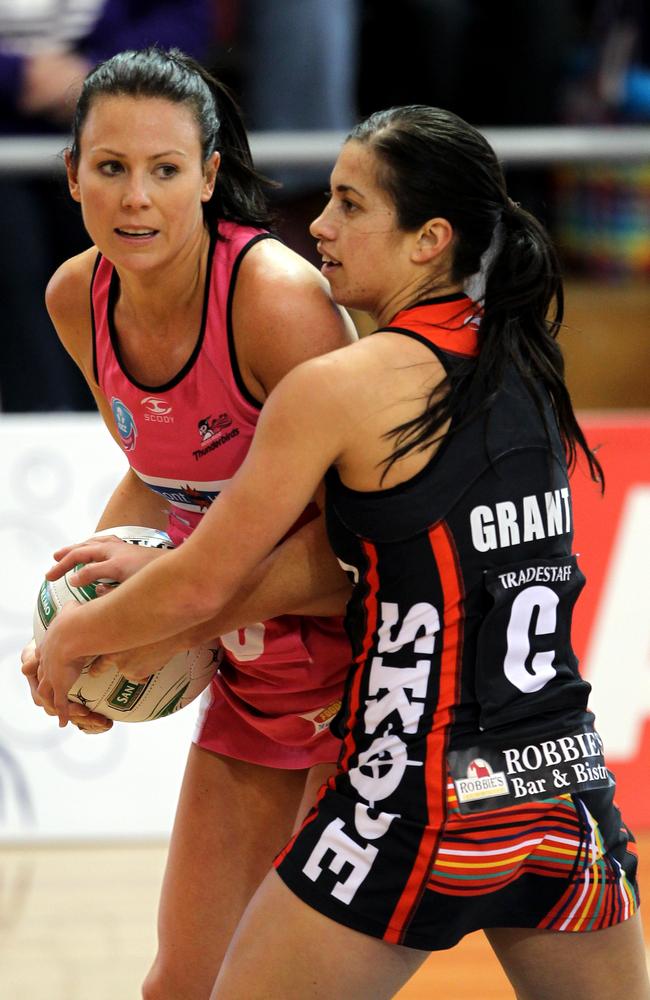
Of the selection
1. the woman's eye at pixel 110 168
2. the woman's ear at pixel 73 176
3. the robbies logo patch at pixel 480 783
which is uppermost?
the woman's eye at pixel 110 168

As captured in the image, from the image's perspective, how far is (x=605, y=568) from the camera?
165 inches

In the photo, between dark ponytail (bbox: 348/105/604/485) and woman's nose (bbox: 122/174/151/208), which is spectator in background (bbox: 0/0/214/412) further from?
dark ponytail (bbox: 348/105/604/485)

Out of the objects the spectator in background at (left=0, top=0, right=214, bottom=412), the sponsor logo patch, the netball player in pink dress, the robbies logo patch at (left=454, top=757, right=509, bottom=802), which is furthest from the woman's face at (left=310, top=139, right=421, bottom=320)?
the spectator in background at (left=0, top=0, right=214, bottom=412)

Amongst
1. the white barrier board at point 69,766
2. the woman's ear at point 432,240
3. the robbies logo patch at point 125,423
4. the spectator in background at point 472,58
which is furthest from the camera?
the spectator in background at point 472,58

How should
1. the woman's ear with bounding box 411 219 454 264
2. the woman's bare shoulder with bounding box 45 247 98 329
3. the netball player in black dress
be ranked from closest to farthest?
the netball player in black dress < the woman's ear with bounding box 411 219 454 264 < the woman's bare shoulder with bounding box 45 247 98 329

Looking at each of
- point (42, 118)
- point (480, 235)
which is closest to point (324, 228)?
point (480, 235)

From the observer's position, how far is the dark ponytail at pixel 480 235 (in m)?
2.06

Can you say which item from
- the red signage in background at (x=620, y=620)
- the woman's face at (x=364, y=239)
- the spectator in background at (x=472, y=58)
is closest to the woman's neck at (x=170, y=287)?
the woman's face at (x=364, y=239)

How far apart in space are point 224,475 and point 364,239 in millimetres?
504

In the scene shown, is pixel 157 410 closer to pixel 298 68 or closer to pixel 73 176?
pixel 73 176

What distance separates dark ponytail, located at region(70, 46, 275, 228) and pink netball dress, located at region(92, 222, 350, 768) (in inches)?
2.3

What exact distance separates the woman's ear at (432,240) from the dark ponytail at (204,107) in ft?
1.43

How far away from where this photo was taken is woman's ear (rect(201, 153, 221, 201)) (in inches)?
91.8

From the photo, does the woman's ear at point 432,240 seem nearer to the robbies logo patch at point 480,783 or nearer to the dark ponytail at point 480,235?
the dark ponytail at point 480,235
